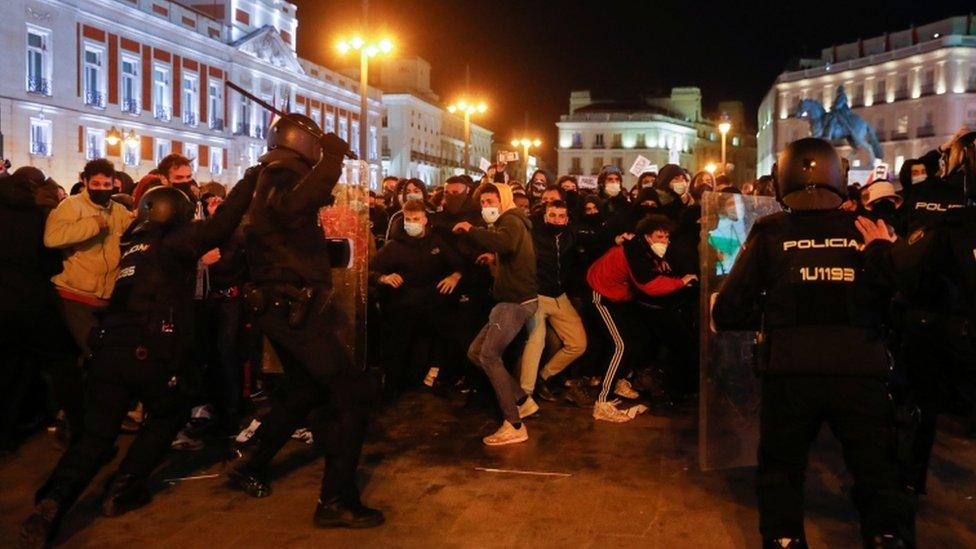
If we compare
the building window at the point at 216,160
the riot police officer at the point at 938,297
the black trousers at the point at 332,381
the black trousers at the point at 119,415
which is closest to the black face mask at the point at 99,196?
the black trousers at the point at 119,415

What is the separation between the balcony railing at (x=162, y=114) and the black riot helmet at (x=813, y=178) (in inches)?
1795

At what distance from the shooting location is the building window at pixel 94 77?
40469mm

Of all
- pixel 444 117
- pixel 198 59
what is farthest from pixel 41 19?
pixel 444 117

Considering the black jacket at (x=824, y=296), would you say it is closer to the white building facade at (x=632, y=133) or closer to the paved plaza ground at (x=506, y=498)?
the paved plaza ground at (x=506, y=498)

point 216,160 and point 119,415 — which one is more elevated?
point 216,160

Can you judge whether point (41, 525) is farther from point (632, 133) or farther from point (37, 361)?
point (632, 133)

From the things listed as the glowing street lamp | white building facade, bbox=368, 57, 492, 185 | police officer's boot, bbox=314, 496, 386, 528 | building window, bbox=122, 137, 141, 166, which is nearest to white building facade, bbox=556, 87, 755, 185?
white building facade, bbox=368, 57, 492, 185

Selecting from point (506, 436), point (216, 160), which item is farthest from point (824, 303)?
point (216, 160)

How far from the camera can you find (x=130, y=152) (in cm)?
4316

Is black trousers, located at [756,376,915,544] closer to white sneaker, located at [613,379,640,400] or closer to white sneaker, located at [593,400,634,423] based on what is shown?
white sneaker, located at [593,400,634,423]

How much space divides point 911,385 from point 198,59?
4863 centimetres

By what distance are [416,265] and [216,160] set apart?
4596 cm

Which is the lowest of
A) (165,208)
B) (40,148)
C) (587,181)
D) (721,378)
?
(721,378)

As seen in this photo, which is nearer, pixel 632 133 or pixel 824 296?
pixel 824 296
